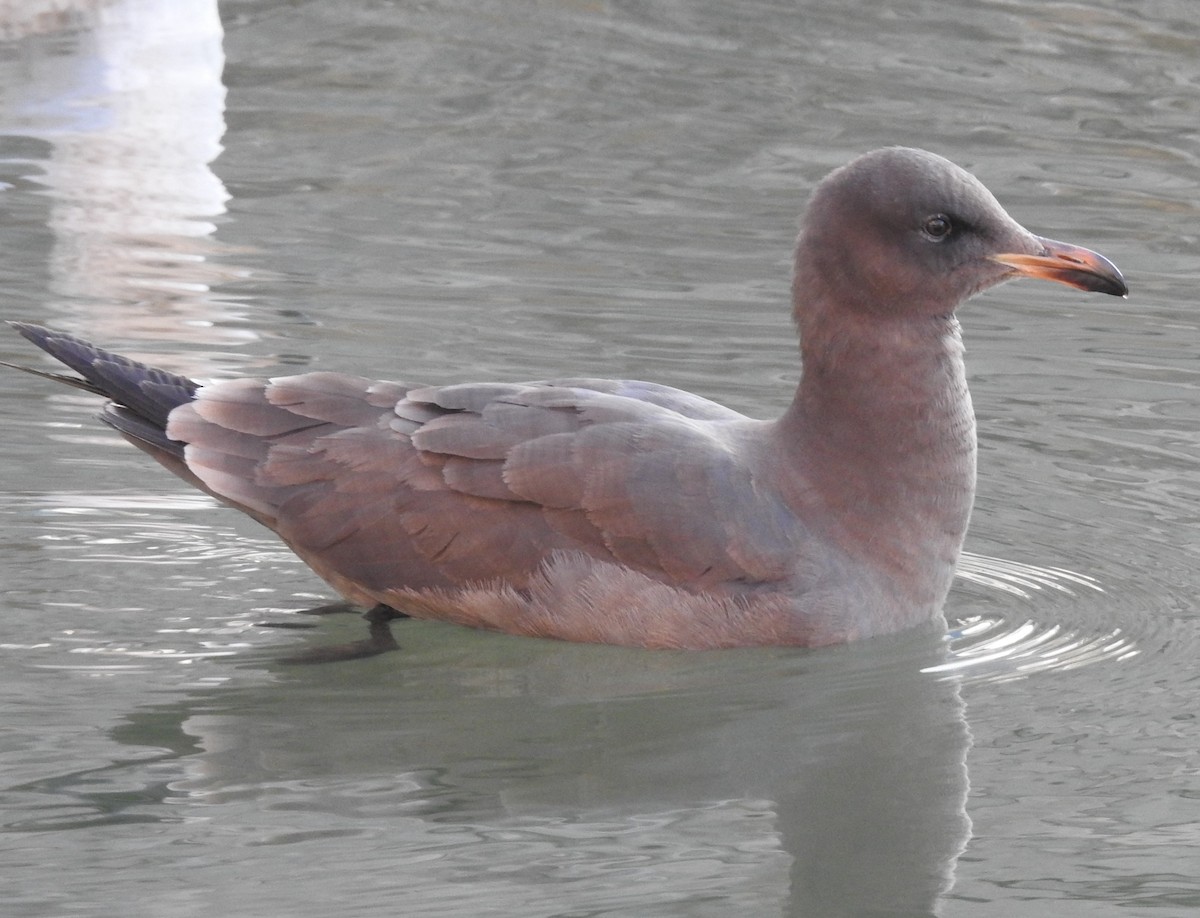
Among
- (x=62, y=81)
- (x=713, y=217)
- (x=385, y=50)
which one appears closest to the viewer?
(x=713, y=217)

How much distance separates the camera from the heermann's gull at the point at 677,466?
5363mm

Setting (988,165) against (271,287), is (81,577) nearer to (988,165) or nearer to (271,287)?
(271,287)

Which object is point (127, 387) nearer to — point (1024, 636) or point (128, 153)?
point (1024, 636)

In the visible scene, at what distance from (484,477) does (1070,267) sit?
5.41 feet

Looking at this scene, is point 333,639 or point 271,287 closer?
point 333,639

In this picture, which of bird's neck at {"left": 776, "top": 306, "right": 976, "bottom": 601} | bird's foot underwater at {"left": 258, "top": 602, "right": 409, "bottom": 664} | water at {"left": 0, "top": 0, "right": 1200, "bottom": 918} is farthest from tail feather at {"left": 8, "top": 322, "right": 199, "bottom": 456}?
bird's neck at {"left": 776, "top": 306, "right": 976, "bottom": 601}

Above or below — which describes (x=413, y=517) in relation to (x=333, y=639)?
above

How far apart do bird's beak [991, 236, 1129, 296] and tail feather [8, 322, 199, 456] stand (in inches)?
89.4

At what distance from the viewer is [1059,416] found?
738 cm

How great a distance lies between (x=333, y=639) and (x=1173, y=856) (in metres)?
2.33

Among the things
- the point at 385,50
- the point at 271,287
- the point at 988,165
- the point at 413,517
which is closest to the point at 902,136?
the point at 988,165

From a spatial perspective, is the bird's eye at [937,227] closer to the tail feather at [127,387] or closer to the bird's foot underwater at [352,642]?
the bird's foot underwater at [352,642]

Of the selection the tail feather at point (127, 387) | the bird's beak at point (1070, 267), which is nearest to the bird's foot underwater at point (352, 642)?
the tail feather at point (127, 387)

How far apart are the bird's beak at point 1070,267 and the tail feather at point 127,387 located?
2.27m
